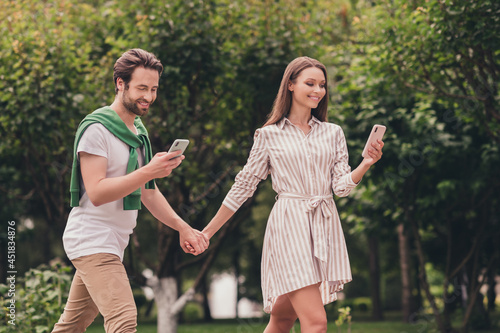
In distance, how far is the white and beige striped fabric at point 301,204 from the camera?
3.98 m

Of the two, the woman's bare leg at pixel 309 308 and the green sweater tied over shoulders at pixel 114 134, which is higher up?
the green sweater tied over shoulders at pixel 114 134

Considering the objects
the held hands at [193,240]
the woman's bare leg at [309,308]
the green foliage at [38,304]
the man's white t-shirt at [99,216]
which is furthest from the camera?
the green foliage at [38,304]

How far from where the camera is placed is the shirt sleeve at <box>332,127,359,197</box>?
395 cm

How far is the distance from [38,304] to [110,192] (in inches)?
163

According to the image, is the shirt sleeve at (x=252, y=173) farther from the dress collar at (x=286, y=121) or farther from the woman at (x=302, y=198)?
the dress collar at (x=286, y=121)

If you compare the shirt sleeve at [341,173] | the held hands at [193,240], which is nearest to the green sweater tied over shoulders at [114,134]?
the held hands at [193,240]

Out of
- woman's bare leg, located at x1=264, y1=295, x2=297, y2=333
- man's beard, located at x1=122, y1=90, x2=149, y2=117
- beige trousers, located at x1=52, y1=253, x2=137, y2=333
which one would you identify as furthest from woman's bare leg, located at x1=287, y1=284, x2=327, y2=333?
man's beard, located at x1=122, y1=90, x2=149, y2=117

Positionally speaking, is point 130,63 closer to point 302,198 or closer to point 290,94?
point 290,94

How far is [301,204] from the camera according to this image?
4051 millimetres

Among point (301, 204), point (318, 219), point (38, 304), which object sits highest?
point (301, 204)

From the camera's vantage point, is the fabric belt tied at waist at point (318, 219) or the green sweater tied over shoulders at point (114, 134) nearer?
the green sweater tied over shoulders at point (114, 134)

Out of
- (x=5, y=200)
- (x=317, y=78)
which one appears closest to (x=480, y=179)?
(x=317, y=78)

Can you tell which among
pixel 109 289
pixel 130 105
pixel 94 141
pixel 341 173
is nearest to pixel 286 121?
pixel 341 173

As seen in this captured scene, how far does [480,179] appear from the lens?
30.0 feet
